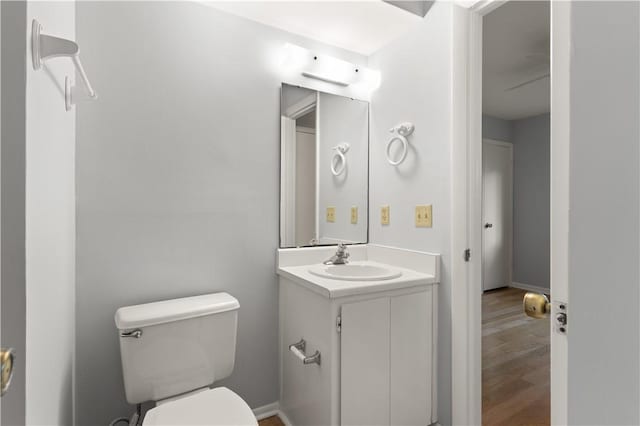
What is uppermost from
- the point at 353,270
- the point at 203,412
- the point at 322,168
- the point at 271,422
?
the point at 322,168

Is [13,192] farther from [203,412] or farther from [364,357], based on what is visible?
[364,357]

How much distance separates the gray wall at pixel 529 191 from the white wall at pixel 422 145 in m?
3.02

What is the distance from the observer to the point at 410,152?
187cm

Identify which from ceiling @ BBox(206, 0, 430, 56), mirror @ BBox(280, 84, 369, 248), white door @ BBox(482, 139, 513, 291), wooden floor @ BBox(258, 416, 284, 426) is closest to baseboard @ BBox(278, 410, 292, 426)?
wooden floor @ BBox(258, 416, 284, 426)

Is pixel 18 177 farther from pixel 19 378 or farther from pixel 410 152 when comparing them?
pixel 410 152

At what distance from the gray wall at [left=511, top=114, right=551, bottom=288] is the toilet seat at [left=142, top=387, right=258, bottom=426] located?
448 cm

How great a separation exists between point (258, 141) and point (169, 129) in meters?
0.45

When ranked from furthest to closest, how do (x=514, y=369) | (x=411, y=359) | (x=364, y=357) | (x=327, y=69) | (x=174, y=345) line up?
(x=514, y=369)
(x=327, y=69)
(x=411, y=359)
(x=364, y=357)
(x=174, y=345)

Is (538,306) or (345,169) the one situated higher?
(345,169)

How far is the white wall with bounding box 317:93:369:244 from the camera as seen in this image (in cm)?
206

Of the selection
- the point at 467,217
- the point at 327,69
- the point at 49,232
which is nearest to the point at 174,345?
the point at 49,232

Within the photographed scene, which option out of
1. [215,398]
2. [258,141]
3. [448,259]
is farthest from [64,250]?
[448,259]

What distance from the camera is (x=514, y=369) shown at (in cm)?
242

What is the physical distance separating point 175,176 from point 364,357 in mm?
1238
